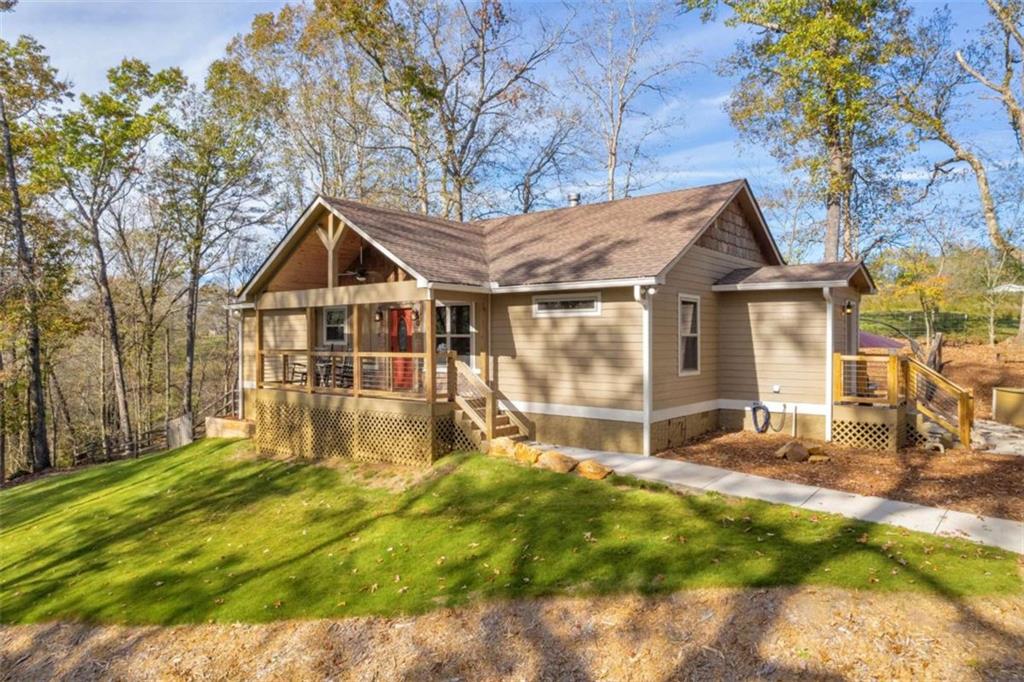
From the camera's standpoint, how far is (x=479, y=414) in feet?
39.1

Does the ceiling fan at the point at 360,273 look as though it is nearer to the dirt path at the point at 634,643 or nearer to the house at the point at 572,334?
the house at the point at 572,334

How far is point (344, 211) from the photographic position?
12.5 metres

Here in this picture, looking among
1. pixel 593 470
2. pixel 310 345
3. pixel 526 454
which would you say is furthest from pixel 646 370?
pixel 310 345

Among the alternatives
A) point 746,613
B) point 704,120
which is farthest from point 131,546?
point 704,120

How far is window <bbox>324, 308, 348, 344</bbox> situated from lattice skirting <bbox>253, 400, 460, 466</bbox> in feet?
8.65

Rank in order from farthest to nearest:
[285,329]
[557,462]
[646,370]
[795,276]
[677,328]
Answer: [285,329], [795,276], [677,328], [646,370], [557,462]

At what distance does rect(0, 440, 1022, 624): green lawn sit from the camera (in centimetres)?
613

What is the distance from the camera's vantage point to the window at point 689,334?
474 inches

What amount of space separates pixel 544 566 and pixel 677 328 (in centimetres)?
644

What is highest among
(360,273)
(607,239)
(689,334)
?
(607,239)

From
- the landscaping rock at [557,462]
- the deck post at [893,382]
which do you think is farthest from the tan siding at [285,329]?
the deck post at [893,382]

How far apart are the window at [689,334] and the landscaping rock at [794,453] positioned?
2326 mm

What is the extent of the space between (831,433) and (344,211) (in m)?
10.6

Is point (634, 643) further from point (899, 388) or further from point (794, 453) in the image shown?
point (899, 388)
